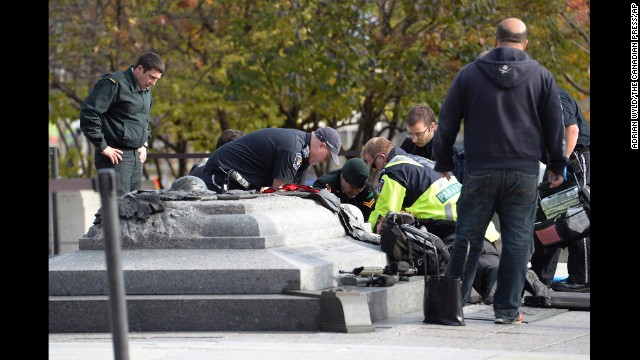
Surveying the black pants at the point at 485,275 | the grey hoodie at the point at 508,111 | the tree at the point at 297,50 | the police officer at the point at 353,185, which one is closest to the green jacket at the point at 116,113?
the police officer at the point at 353,185

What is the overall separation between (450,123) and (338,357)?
1.93 metres

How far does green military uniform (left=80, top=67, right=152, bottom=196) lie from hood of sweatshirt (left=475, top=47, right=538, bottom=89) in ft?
11.3

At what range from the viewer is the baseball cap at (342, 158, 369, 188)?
11.1 metres

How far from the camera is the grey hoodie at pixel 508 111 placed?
7.74 m

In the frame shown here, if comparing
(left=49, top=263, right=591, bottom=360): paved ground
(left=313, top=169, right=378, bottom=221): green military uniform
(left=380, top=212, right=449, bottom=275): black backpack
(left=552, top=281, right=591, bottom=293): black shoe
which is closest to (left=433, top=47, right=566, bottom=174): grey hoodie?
(left=49, top=263, right=591, bottom=360): paved ground

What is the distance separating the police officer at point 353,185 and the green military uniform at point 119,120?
5.52 feet

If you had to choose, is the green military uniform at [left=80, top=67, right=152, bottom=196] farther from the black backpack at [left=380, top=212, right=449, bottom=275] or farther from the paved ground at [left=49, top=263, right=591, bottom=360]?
the paved ground at [left=49, top=263, right=591, bottom=360]

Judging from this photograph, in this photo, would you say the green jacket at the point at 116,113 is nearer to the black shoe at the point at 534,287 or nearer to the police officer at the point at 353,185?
the police officer at the point at 353,185

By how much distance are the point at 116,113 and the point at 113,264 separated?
5544 mm

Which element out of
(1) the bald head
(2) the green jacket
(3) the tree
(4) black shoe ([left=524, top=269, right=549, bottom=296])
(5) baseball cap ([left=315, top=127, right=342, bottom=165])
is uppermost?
(3) the tree

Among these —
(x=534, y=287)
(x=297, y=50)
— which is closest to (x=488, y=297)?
(x=534, y=287)

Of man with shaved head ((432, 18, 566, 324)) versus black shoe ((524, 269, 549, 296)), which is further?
black shoe ((524, 269, 549, 296))
